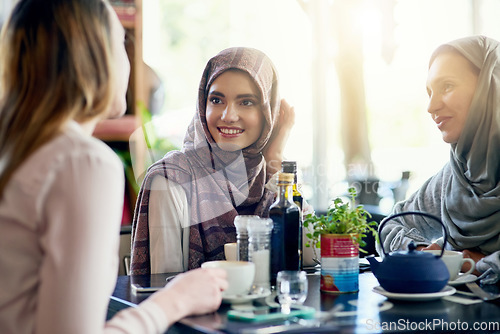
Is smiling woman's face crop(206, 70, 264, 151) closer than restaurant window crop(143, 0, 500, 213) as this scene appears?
Yes

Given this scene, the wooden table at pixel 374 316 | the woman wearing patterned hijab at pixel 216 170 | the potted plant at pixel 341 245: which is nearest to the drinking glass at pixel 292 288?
the wooden table at pixel 374 316

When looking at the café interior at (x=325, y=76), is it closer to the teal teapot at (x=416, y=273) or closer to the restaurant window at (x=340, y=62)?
the restaurant window at (x=340, y=62)

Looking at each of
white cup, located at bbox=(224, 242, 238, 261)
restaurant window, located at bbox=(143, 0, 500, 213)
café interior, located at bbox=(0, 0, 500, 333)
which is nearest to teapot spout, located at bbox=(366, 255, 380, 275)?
white cup, located at bbox=(224, 242, 238, 261)

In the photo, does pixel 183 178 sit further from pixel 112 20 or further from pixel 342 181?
pixel 342 181

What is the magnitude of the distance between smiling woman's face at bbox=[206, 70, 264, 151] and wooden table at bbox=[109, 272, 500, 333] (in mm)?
811

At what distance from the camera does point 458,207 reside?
5.78ft

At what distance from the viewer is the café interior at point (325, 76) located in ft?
9.82

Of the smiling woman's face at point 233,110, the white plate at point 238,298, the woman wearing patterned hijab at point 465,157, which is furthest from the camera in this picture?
the smiling woman's face at point 233,110

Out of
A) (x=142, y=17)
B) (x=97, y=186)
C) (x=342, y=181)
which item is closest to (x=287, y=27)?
(x=342, y=181)

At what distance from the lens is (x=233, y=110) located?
193 cm

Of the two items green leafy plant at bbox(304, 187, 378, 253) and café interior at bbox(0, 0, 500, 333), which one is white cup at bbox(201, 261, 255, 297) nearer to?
green leafy plant at bbox(304, 187, 378, 253)

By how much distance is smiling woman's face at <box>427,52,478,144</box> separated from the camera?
6.00 feet

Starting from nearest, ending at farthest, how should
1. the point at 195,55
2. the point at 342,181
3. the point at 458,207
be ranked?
the point at 458,207
the point at 195,55
the point at 342,181

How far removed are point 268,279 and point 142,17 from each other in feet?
6.78
